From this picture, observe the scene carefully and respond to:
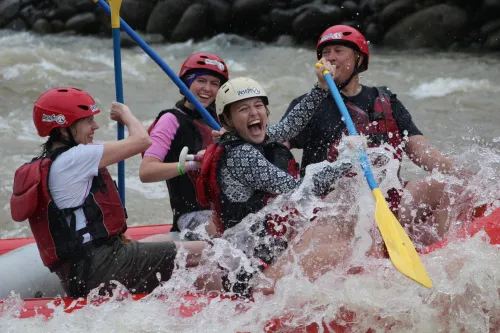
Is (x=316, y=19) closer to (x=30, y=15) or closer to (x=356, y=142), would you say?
(x=30, y=15)

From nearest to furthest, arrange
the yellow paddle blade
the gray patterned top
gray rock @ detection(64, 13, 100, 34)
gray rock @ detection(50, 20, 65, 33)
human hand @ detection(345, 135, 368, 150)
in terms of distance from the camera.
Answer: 1. the yellow paddle blade
2. the gray patterned top
3. human hand @ detection(345, 135, 368, 150)
4. gray rock @ detection(64, 13, 100, 34)
5. gray rock @ detection(50, 20, 65, 33)

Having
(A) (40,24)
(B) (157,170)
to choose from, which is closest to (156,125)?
(B) (157,170)

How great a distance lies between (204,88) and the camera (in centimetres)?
430

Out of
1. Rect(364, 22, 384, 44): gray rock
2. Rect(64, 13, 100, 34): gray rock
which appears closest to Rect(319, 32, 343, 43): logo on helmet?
Rect(364, 22, 384, 44): gray rock

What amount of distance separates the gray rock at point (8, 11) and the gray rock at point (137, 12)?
7.92 ft

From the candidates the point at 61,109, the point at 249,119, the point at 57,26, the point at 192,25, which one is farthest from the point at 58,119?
the point at 57,26

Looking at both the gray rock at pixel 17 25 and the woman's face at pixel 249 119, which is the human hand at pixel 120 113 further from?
the gray rock at pixel 17 25

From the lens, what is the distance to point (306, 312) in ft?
10.2

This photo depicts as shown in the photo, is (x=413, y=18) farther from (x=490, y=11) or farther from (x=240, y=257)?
(x=240, y=257)

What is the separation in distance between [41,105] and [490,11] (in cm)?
1012

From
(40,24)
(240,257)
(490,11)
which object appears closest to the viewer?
(240,257)

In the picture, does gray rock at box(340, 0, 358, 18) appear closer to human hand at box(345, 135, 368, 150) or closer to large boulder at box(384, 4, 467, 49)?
large boulder at box(384, 4, 467, 49)

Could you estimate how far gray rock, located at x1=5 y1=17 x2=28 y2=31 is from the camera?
14688mm

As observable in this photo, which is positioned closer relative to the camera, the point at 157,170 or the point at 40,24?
the point at 157,170
